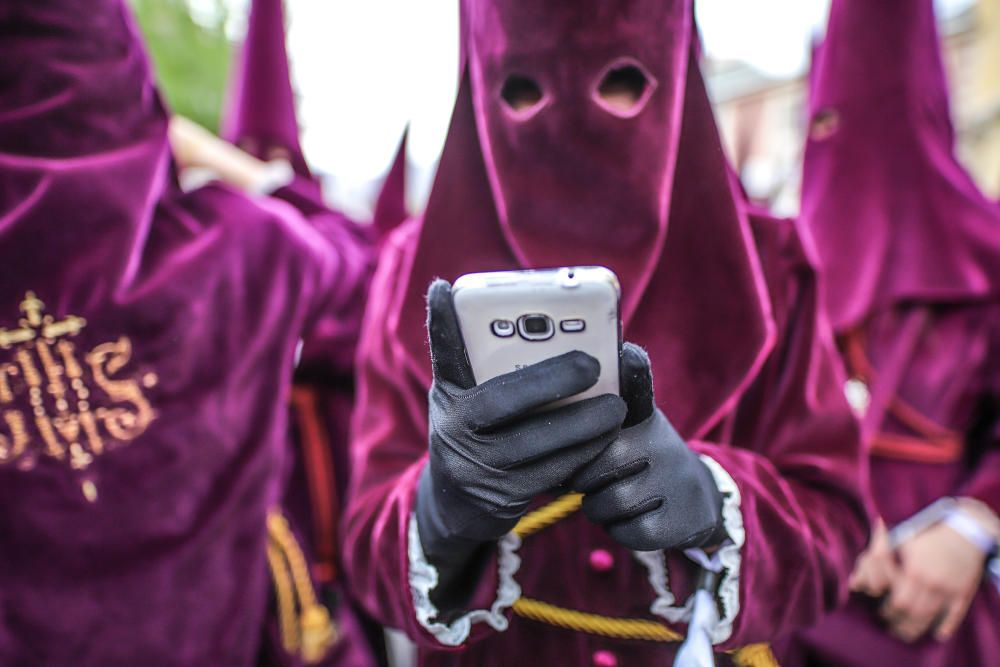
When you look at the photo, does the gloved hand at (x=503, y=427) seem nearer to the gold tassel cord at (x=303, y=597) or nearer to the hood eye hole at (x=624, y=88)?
the hood eye hole at (x=624, y=88)

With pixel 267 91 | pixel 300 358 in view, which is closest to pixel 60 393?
pixel 300 358

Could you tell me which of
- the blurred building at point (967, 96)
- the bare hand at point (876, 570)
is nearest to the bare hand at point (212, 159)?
the bare hand at point (876, 570)

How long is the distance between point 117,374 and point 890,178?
2.04 metres

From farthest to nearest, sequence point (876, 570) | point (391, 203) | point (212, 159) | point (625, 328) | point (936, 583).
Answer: point (391, 203)
point (212, 159)
point (876, 570)
point (936, 583)
point (625, 328)

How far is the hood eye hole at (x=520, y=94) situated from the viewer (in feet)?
3.05

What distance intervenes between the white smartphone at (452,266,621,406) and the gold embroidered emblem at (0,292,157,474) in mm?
974

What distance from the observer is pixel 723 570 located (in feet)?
2.78

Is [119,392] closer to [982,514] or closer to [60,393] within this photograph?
[60,393]

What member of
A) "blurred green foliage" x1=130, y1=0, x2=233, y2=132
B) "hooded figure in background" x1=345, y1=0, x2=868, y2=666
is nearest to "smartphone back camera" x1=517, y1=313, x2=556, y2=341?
"hooded figure in background" x1=345, y1=0, x2=868, y2=666

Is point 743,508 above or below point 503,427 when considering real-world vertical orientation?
below

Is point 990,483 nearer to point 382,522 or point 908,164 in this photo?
point 908,164

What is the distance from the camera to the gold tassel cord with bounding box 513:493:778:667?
0.89m

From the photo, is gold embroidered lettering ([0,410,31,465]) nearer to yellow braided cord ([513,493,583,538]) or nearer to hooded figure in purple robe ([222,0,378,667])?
hooded figure in purple robe ([222,0,378,667])

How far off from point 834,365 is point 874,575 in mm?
809
